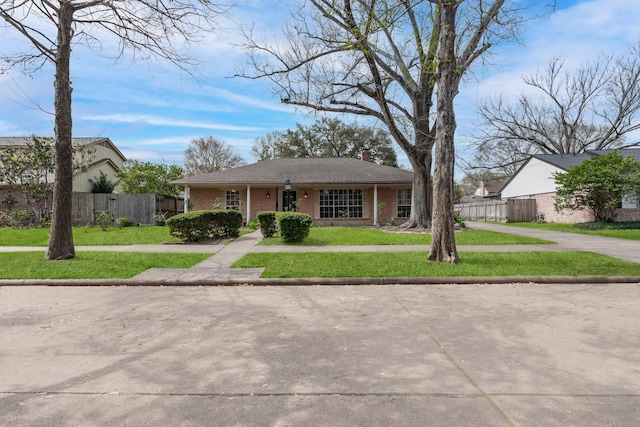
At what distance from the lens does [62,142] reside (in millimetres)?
9109

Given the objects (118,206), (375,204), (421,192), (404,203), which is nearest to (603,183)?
(404,203)

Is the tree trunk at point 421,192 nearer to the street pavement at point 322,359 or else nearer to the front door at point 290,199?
the front door at point 290,199

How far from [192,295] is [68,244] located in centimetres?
516

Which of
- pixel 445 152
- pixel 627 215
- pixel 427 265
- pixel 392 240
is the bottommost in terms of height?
pixel 427 265

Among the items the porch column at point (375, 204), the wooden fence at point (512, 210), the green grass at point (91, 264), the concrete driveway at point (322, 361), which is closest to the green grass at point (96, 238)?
the green grass at point (91, 264)

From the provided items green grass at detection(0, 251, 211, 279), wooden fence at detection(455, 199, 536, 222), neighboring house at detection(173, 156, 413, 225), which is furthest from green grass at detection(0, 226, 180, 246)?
wooden fence at detection(455, 199, 536, 222)

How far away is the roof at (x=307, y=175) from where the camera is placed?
21.0 meters

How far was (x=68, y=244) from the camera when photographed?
9406 mm

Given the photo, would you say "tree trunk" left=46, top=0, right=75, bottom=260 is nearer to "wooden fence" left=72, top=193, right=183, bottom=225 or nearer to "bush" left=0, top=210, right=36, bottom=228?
"wooden fence" left=72, top=193, right=183, bottom=225

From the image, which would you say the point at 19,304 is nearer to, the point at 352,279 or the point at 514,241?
the point at 352,279

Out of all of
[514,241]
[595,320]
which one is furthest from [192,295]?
[514,241]

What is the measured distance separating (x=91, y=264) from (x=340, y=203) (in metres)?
15.4

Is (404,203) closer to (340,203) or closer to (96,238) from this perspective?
(340,203)

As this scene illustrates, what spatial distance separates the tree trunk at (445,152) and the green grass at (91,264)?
235 inches
